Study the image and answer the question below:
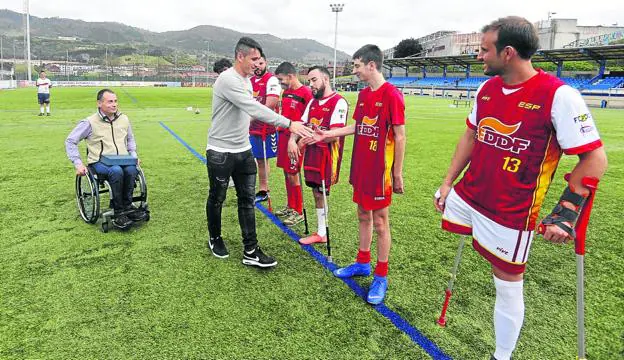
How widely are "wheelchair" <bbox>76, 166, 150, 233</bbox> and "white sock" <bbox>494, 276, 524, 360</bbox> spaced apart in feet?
13.1

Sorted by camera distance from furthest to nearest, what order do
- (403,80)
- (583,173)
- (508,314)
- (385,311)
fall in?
1. (403,80)
2. (385,311)
3. (508,314)
4. (583,173)

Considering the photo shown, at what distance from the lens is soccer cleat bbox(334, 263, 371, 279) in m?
3.63

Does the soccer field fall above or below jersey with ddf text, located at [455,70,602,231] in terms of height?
below

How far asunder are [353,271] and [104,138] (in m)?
3.33

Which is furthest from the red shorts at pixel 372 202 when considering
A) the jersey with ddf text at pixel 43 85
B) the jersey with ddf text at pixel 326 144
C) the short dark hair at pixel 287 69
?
the jersey with ddf text at pixel 43 85

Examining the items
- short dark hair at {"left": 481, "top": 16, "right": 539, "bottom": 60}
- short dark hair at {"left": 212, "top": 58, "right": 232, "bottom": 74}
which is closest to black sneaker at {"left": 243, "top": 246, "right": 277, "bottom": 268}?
short dark hair at {"left": 481, "top": 16, "right": 539, "bottom": 60}

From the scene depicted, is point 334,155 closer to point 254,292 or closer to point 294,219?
point 294,219

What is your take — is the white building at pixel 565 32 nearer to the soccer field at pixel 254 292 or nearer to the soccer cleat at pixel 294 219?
the soccer field at pixel 254 292

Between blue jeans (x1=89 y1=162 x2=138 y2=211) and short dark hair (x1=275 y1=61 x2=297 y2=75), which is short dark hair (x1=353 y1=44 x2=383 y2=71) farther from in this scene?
blue jeans (x1=89 y1=162 x2=138 y2=211)

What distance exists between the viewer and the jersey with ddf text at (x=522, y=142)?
1.86 metres

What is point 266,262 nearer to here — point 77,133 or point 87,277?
point 87,277

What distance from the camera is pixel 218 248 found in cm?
404

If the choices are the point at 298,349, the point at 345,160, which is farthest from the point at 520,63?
the point at 345,160

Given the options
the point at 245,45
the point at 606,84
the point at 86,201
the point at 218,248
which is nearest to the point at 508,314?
the point at 218,248
